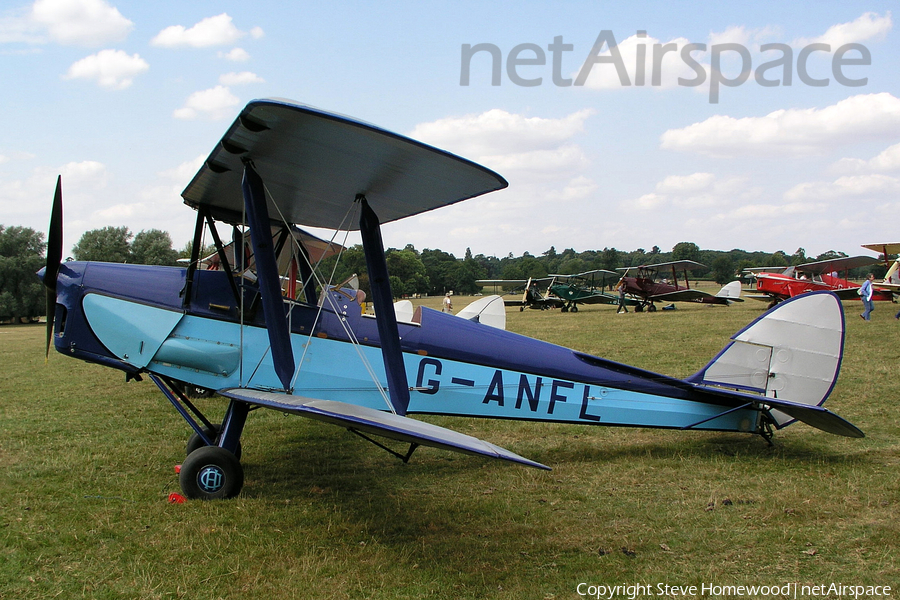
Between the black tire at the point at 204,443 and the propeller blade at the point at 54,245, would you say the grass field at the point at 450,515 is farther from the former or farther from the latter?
the propeller blade at the point at 54,245

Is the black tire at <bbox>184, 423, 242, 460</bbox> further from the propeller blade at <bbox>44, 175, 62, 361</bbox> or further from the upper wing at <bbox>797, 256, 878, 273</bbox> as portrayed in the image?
the upper wing at <bbox>797, 256, 878, 273</bbox>

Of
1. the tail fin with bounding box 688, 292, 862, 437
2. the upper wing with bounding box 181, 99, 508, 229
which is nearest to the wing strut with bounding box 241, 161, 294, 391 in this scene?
the upper wing with bounding box 181, 99, 508, 229

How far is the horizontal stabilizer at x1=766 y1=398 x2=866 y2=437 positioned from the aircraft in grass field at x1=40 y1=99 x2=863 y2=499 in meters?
0.02

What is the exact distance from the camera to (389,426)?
3.09 m

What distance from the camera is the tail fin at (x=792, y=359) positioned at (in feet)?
→ 16.7

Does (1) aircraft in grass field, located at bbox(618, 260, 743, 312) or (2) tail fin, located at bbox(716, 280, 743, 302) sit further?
(2) tail fin, located at bbox(716, 280, 743, 302)

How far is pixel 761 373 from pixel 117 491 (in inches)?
225

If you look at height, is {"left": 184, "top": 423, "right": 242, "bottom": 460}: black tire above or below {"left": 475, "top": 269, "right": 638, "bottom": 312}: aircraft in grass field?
below

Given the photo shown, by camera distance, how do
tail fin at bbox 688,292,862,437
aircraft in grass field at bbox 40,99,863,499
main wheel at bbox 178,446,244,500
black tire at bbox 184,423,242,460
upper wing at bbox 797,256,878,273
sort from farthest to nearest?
upper wing at bbox 797,256,878,273 → tail fin at bbox 688,292,862,437 → black tire at bbox 184,423,242,460 → main wheel at bbox 178,446,244,500 → aircraft in grass field at bbox 40,99,863,499

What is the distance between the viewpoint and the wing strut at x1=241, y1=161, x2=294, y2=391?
13.1 ft

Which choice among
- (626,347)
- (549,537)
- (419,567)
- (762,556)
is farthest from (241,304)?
(626,347)

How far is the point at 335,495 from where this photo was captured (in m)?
4.63

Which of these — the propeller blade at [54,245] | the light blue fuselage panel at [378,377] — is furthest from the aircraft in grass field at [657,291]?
the propeller blade at [54,245]

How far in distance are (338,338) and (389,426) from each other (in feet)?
6.70
